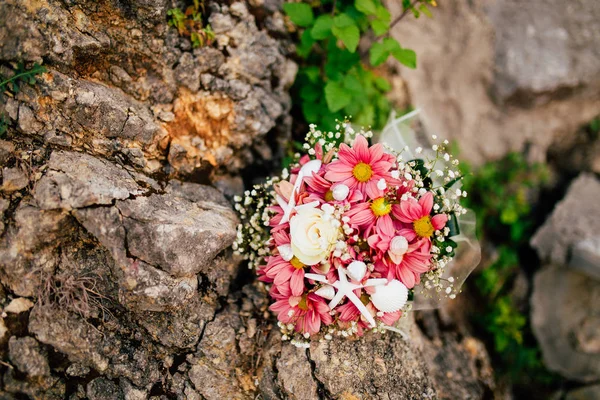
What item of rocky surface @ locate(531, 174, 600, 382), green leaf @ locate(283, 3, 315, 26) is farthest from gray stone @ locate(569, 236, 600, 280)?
green leaf @ locate(283, 3, 315, 26)

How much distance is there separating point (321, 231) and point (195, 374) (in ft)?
3.74

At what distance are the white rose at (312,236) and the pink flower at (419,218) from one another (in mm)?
353

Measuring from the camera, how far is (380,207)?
2.31m

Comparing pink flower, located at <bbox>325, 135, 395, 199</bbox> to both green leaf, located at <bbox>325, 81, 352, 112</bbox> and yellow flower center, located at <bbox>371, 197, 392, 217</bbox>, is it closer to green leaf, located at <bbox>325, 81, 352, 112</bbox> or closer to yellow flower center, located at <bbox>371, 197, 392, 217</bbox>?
yellow flower center, located at <bbox>371, 197, 392, 217</bbox>

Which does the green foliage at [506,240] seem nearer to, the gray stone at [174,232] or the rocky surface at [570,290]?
the rocky surface at [570,290]

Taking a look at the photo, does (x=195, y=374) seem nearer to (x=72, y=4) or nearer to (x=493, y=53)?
(x=72, y=4)

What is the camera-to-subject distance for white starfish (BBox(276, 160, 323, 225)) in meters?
2.37

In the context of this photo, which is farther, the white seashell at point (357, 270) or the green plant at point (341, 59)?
the green plant at point (341, 59)

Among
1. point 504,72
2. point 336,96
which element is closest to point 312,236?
point 336,96

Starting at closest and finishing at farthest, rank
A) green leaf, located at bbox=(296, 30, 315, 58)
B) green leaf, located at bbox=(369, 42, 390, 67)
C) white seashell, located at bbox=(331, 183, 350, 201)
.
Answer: white seashell, located at bbox=(331, 183, 350, 201), green leaf, located at bbox=(369, 42, 390, 67), green leaf, located at bbox=(296, 30, 315, 58)

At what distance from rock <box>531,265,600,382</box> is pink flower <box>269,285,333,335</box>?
2.57m

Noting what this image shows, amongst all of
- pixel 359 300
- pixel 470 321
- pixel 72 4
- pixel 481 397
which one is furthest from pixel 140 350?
pixel 470 321

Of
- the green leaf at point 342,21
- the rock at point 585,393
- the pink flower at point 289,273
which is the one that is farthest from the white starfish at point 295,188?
the rock at point 585,393

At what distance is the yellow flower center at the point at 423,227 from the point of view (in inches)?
91.4
